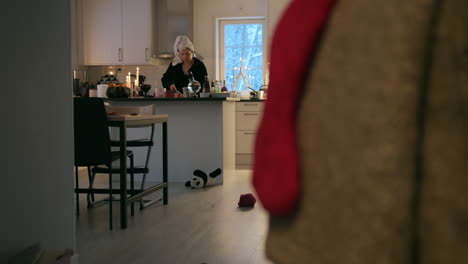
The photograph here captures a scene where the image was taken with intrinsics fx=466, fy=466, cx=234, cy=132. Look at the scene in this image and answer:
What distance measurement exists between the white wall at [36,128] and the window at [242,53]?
5214 millimetres

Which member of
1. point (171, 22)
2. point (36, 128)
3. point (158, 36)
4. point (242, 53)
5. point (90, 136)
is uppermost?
point (171, 22)

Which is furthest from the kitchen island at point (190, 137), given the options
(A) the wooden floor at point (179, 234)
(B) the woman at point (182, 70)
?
(A) the wooden floor at point (179, 234)

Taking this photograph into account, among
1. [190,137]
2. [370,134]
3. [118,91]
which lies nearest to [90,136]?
[118,91]

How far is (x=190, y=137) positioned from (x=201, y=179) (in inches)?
23.9

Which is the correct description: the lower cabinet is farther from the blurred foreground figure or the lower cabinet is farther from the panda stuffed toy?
the blurred foreground figure

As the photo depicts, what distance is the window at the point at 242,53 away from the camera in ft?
22.7

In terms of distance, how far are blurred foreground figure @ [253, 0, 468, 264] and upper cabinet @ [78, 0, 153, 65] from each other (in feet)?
20.8

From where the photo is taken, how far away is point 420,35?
36 centimetres

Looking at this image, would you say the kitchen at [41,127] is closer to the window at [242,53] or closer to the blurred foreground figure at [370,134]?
the blurred foreground figure at [370,134]

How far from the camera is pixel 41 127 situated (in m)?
1.70

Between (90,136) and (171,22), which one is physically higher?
(171,22)

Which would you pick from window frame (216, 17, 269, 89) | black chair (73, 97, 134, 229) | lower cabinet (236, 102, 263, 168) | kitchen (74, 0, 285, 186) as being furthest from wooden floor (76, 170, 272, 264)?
window frame (216, 17, 269, 89)

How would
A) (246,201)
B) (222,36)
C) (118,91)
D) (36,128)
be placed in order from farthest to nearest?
(222,36), (118,91), (246,201), (36,128)

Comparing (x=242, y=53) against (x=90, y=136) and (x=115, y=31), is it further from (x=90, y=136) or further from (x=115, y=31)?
(x=90, y=136)
